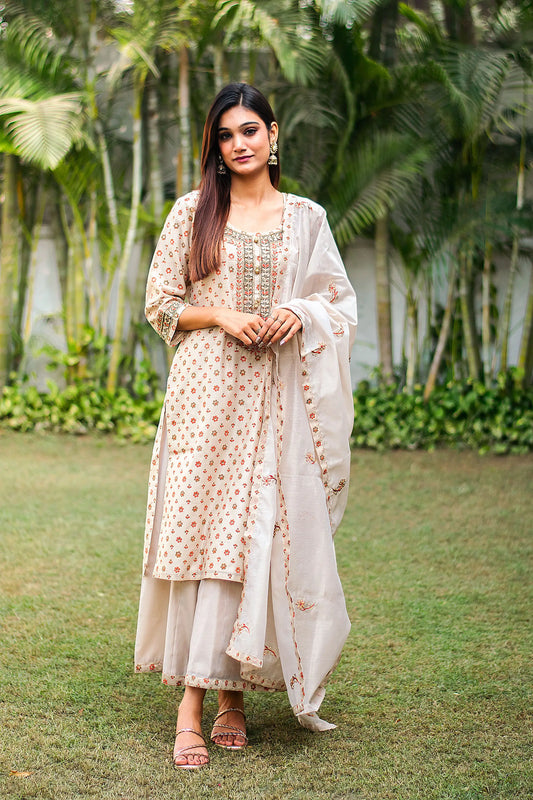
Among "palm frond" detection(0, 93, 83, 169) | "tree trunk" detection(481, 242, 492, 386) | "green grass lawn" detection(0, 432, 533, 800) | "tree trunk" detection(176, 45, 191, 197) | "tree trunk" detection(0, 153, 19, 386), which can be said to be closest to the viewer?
"green grass lawn" detection(0, 432, 533, 800)

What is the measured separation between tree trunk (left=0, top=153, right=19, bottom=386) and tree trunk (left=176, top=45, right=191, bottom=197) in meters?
1.20

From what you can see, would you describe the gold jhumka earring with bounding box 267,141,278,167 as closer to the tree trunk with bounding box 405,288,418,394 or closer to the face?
the face

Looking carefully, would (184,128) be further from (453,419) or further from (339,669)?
(339,669)

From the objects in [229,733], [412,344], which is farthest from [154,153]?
[229,733]

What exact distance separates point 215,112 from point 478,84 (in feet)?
12.5

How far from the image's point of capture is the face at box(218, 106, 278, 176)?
91.4 inches

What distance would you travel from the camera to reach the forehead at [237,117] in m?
2.32

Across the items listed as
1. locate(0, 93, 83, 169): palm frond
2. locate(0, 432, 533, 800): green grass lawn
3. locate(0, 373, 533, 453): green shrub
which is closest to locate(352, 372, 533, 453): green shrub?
locate(0, 373, 533, 453): green shrub

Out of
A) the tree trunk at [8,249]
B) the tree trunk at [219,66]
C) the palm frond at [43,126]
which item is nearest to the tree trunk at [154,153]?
the tree trunk at [219,66]

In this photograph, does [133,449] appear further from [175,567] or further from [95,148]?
[175,567]

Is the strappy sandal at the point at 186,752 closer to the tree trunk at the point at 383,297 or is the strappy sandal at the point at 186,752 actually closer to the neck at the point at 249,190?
the neck at the point at 249,190

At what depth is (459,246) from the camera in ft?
19.7

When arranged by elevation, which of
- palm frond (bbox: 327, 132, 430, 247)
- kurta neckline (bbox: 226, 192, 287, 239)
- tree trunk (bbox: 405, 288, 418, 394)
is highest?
palm frond (bbox: 327, 132, 430, 247)

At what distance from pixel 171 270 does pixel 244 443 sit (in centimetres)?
49
